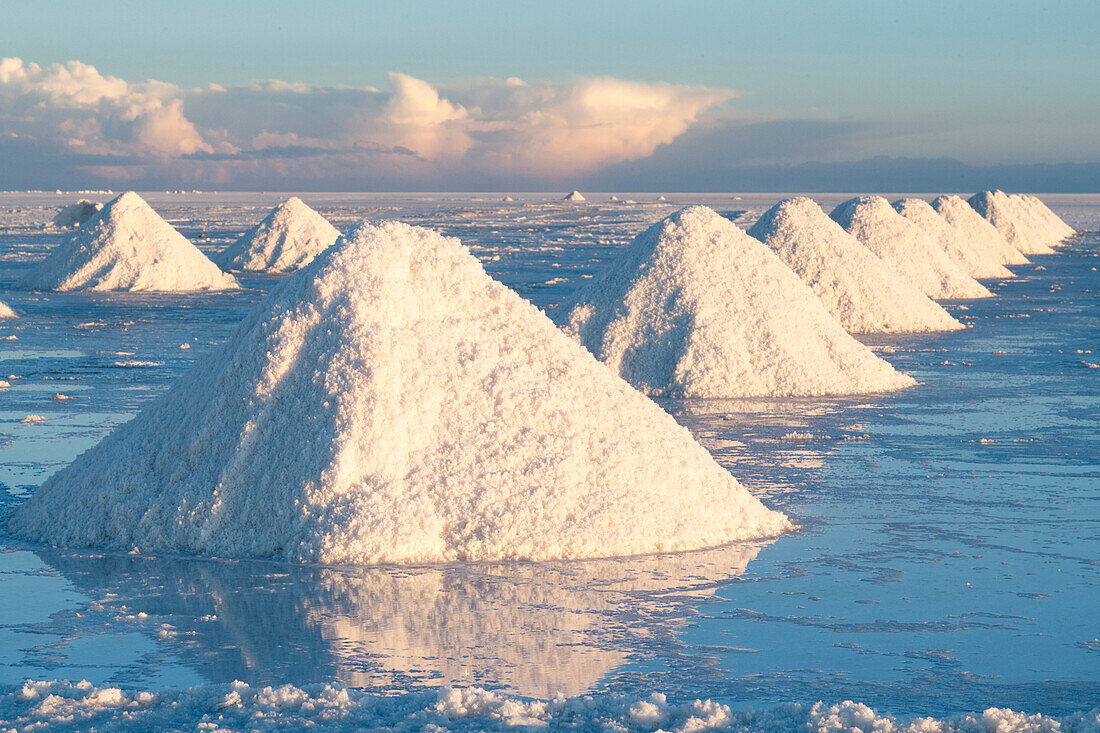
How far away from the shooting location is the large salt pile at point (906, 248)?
2506 cm

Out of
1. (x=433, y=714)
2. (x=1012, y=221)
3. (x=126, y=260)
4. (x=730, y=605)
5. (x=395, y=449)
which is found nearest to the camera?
(x=433, y=714)

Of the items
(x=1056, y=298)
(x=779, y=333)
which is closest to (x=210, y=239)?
(x=1056, y=298)

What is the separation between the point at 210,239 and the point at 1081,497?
1670 inches

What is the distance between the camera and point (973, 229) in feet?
121

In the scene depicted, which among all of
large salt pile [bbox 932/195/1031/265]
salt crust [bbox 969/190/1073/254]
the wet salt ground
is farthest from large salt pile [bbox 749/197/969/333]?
salt crust [bbox 969/190/1073/254]

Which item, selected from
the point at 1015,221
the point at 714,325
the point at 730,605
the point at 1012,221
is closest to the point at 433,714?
the point at 730,605

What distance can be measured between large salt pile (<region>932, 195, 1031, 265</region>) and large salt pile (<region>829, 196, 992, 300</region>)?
9513mm

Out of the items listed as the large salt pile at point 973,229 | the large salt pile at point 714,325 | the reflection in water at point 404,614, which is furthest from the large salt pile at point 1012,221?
the reflection in water at point 404,614

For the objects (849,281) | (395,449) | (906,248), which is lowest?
(395,449)

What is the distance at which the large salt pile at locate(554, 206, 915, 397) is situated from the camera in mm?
12984

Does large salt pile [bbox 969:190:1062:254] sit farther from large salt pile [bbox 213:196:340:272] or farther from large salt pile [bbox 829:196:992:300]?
large salt pile [bbox 213:196:340:272]

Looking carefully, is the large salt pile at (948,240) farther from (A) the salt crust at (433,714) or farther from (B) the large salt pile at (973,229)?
(A) the salt crust at (433,714)

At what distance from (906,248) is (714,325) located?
13.3 metres

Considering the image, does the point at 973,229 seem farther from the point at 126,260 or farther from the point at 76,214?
the point at 76,214
